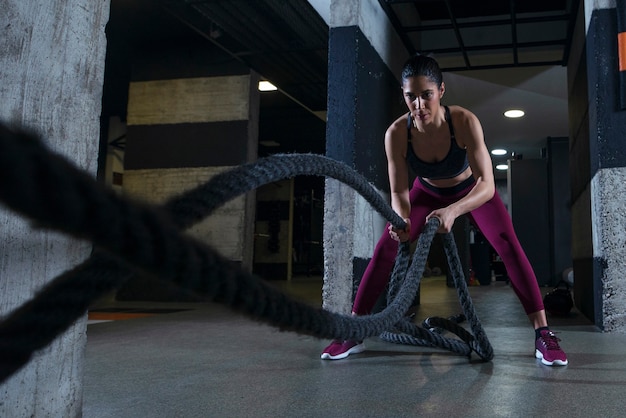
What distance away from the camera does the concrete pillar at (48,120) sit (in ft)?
3.65

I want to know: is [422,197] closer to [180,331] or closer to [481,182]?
[481,182]

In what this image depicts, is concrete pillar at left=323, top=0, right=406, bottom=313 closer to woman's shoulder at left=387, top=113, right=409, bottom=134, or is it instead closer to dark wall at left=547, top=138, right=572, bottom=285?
woman's shoulder at left=387, top=113, right=409, bottom=134

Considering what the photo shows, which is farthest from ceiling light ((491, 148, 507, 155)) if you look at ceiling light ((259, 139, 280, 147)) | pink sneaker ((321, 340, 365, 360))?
pink sneaker ((321, 340, 365, 360))

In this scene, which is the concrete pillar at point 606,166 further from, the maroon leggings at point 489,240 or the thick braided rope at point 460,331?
the thick braided rope at point 460,331

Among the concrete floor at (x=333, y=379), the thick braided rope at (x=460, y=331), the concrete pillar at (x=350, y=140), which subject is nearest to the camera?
the concrete floor at (x=333, y=379)

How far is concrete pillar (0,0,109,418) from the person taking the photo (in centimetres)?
111

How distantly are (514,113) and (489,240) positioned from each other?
221 inches

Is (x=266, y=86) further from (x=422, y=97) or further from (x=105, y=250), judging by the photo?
(x=105, y=250)

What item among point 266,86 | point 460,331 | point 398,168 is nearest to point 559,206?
point 266,86

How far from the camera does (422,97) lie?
7.25 ft

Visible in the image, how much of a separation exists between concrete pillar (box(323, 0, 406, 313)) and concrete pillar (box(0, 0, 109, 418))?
74.9 inches

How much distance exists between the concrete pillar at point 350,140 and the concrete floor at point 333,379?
442 millimetres

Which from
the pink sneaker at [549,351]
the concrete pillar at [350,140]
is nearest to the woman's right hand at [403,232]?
the pink sneaker at [549,351]

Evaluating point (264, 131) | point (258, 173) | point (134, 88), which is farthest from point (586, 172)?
point (264, 131)
